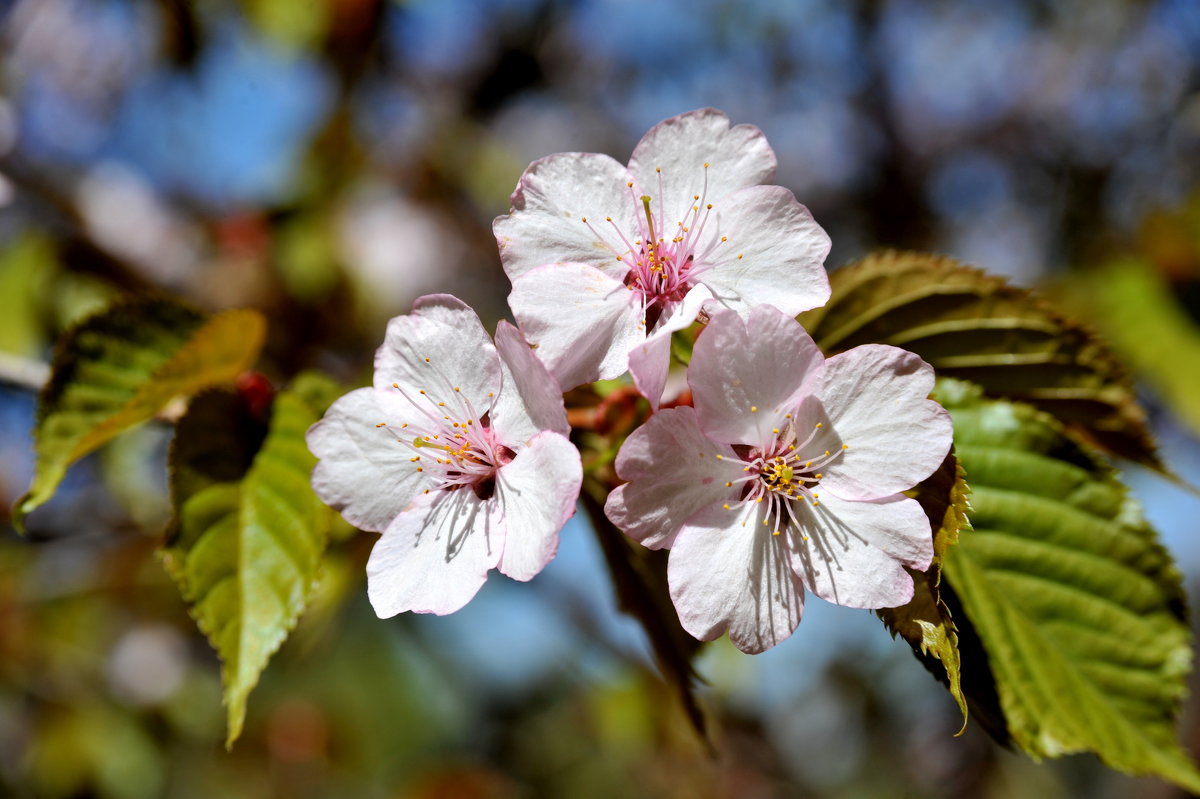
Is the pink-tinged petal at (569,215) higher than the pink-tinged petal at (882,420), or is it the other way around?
the pink-tinged petal at (569,215)

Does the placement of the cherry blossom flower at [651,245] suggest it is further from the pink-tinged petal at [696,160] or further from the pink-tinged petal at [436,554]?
the pink-tinged petal at [436,554]

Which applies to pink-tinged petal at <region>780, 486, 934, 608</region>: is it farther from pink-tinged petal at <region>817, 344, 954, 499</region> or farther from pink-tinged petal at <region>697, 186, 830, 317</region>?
pink-tinged petal at <region>697, 186, 830, 317</region>

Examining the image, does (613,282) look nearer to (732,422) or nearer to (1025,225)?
(732,422)

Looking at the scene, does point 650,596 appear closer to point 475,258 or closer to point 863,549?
point 863,549

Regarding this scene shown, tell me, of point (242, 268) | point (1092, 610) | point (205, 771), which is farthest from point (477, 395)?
point (205, 771)

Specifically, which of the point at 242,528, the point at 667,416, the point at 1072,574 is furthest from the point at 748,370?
the point at 242,528

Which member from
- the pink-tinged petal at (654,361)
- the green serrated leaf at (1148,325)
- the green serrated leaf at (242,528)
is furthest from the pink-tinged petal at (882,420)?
the green serrated leaf at (1148,325)

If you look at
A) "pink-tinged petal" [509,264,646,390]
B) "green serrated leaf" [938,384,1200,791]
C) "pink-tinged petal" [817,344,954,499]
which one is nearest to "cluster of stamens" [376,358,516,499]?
"pink-tinged petal" [509,264,646,390]
